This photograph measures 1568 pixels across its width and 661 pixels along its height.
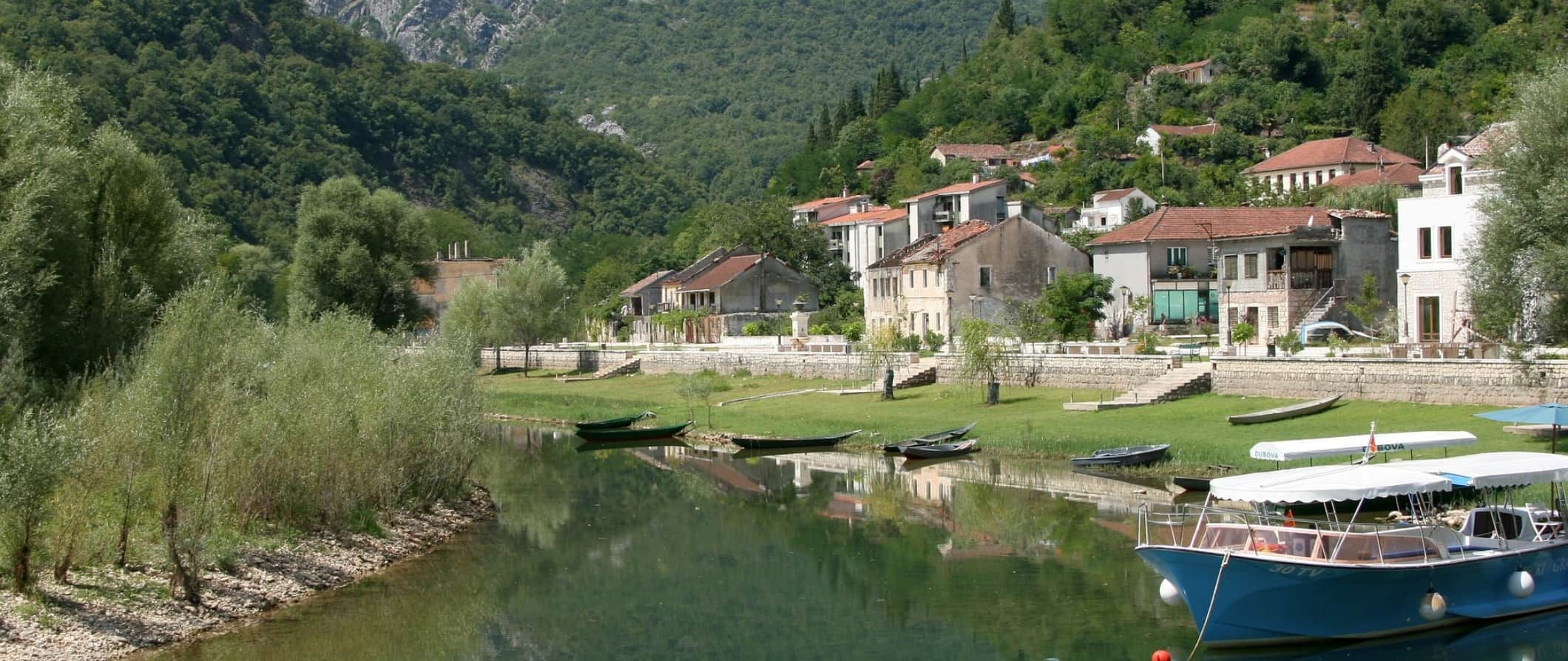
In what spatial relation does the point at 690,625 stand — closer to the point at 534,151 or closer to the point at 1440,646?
the point at 1440,646

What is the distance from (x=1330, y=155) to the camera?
11656 cm

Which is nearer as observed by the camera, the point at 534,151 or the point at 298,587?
the point at 298,587

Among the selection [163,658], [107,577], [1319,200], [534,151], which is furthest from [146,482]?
[534,151]

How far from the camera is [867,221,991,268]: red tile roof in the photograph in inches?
2906

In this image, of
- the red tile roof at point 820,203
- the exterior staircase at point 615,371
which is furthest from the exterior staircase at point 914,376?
the red tile roof at point 820,203

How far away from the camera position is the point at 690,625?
25047 mm

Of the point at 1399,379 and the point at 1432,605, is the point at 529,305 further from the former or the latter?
the point at 1432,605

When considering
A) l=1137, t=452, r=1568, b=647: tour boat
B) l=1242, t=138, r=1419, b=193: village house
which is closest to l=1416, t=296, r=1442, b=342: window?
l=1137, t=452, r=1568, b=647: tour boat

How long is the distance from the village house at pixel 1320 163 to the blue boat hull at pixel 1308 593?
3712 inches

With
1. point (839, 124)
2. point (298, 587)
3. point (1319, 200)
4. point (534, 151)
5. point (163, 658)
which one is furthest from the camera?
point (534, 151)

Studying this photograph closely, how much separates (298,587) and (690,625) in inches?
282

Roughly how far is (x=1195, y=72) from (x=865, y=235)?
203 ft

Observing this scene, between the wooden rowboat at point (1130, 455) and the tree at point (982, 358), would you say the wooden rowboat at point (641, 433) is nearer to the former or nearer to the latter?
the tree at point (982, 358)

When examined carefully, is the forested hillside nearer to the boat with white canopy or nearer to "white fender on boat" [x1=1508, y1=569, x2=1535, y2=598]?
the boat with white canopy
